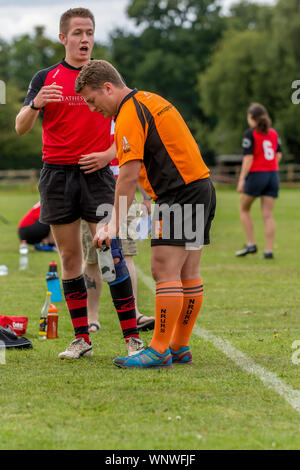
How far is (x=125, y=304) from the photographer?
5.11 m

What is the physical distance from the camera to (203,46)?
74.3m

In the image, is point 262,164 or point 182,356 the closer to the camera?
point 182,356

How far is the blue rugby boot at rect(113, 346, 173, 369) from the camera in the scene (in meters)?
4.81

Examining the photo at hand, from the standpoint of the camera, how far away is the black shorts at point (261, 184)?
38.9ft

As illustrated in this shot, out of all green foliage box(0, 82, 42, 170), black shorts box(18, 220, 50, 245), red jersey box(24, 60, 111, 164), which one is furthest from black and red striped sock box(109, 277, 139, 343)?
green foliage box(0, 82, 42, 170)

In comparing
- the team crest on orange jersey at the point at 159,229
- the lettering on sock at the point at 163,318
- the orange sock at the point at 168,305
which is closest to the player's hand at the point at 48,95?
the team crest on orange jersey at the point at 159,229

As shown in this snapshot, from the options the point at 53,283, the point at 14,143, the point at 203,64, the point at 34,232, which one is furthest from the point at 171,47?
the point at 53,283

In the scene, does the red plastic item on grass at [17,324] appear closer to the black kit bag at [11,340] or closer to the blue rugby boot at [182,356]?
the black kit bag at [11,340]

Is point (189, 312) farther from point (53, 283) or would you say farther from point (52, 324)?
point (53, 283)

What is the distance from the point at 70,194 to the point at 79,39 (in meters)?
1.13

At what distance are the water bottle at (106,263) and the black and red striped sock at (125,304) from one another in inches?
5.5
